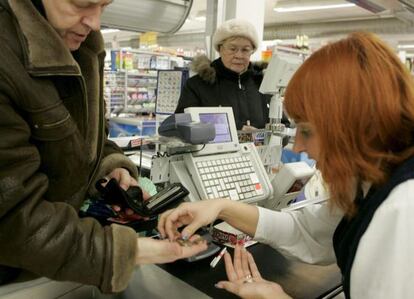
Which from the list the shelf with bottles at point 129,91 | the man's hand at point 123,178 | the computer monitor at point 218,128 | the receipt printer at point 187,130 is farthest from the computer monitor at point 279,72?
the shelf with bottles at point 129,91

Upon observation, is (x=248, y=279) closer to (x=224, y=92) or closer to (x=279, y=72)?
(x=279, y=72)

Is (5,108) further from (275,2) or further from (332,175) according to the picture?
(275,2)

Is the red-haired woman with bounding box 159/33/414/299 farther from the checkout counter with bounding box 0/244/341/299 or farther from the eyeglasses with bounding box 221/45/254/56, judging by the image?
the eyeglasses with bounding box 221/45/254/56

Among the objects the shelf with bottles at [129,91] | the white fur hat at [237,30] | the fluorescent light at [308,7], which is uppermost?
the fluorescent light at [308,7]

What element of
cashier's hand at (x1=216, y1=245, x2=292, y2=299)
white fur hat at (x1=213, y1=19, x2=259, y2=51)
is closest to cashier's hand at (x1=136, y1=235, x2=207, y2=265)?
cashier's hand at (x1=216, y1=245, x2=292, y2=299)

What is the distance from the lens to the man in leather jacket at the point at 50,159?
0.73m

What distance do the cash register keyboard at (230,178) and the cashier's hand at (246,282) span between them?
273 mm

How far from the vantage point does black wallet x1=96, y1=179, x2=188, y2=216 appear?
103cm

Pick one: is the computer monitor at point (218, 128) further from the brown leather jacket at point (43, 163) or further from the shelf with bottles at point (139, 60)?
the shelf with bottles at point (139, 60)

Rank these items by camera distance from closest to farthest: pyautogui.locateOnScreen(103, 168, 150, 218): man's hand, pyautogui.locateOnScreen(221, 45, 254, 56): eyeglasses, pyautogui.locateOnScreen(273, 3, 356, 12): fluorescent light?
1. pyautogui.locateOnScreen(103, 168, 150, 218): man's hand
2. pyautogui.locateOnScreen(221, 45, 254, 56): eyeglasses
3. pyautogui.locateOnScreen(273, 3, 356, 12): fluorescent light

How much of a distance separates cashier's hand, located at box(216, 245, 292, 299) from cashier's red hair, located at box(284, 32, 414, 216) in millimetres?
268

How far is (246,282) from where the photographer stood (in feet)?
2.94

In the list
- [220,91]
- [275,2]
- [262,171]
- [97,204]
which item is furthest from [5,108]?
[275,2]

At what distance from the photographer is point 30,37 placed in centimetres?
77
